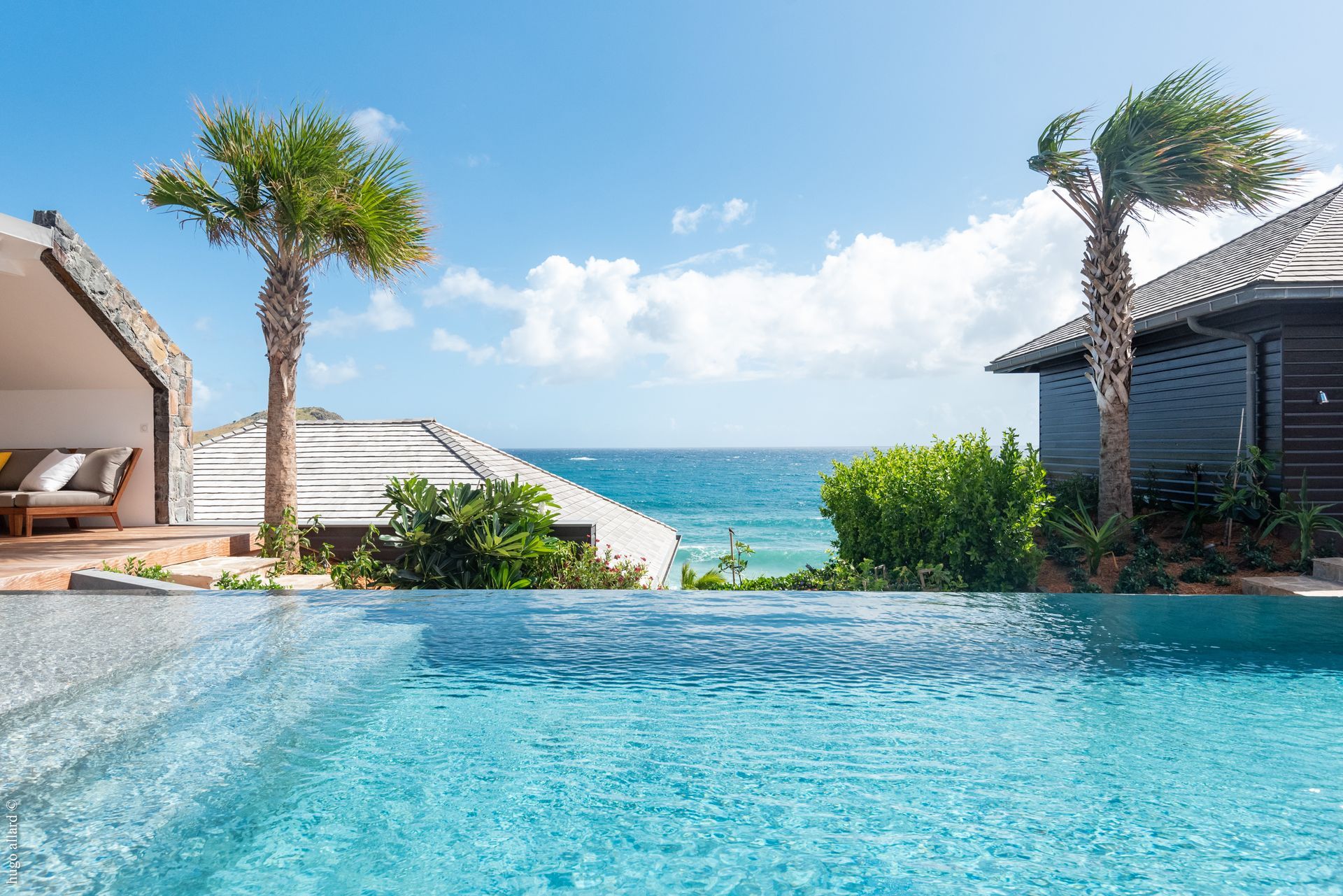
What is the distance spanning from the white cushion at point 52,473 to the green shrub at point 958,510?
31.1 ft

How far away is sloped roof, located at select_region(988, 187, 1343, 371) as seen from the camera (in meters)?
8.63

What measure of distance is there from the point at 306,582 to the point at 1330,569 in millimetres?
10035

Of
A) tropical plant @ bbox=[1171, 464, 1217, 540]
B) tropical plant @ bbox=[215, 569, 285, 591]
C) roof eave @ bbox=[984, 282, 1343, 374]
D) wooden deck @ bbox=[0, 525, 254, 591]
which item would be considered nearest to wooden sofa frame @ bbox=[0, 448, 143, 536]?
wooden deck @ bbox=[0, 525, 254, 591]

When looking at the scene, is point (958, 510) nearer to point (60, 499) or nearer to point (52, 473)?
point (60, 499)

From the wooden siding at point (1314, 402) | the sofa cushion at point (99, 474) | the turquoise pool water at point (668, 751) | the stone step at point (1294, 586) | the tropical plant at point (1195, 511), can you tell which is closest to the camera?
the turquoise pool water at point (668, 751)

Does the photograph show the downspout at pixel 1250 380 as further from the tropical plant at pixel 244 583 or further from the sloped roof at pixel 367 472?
the tropical plant at pixel 244 583

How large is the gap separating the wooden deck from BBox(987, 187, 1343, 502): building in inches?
456

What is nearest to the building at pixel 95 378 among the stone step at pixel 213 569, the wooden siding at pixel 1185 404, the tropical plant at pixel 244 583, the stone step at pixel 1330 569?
the stone step at pixel 213 569

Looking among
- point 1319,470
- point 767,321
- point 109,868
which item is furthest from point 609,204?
point 109,868

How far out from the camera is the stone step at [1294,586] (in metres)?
6.76

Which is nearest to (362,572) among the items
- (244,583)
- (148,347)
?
(244,583)

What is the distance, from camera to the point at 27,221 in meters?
7.61

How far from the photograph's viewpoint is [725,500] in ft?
185

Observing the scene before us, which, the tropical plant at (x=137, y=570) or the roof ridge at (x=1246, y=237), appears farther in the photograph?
the roof ridge at (x=1246, y=237)
